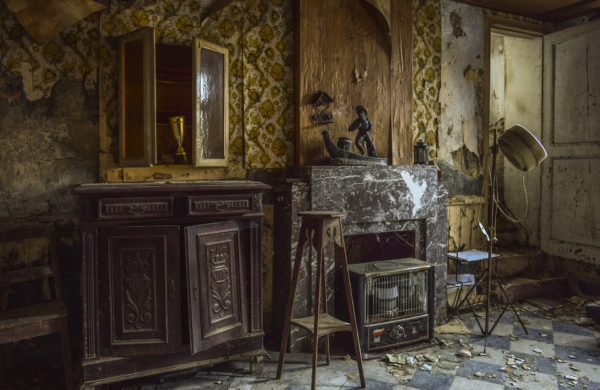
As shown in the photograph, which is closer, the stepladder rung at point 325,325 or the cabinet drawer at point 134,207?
the cabinet drawer at point 134,207

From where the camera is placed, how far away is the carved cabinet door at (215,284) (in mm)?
2727

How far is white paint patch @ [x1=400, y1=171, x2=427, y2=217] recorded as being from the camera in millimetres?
3748

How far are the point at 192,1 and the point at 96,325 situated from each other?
2.32 meters

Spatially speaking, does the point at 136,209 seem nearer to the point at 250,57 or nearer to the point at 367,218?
the point at 250,57

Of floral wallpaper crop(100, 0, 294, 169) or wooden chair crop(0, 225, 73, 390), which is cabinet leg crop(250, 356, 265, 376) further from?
floral wallpaper crop(100, 0, 294, 169)

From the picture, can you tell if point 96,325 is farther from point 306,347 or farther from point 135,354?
point 306,347

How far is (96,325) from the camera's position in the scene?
8.54 ft

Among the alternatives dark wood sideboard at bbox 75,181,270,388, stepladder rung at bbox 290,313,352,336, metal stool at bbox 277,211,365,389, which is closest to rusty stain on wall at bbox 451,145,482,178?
metal stool at bbox 277,211,365,389

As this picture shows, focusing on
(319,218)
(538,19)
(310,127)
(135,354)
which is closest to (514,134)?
Answer: (310,127)

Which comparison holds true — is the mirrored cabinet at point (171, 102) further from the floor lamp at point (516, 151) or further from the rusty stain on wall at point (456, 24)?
the rusty stain on wall at point (456, 24)

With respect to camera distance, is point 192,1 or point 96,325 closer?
point 96,325

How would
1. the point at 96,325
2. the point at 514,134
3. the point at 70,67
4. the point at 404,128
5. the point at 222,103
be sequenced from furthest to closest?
the point at 404,128
the point at 514,134
the point at 222,103
the point at 70,67
the point at 96,325

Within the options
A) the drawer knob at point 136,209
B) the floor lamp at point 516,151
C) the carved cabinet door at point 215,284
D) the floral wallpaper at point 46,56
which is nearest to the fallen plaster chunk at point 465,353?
the floor lamp at point 516,151

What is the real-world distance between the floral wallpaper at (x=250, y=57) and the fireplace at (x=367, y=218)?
0.40 metres
